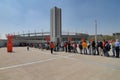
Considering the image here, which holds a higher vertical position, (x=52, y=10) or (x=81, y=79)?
(x=52, y=10)

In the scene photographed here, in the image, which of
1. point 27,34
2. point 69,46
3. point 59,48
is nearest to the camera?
point 69,46

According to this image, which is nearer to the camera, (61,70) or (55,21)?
(61,70)

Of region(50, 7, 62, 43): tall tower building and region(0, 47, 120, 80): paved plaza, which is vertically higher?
region(50, 7, 62, 43): tall tower building

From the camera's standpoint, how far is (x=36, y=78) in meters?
6.96

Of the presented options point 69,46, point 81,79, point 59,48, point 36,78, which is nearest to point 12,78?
point 36,78

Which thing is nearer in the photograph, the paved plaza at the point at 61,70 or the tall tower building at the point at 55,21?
the paved plaza at the point at 61,70

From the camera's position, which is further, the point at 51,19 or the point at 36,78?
the point at 51,19

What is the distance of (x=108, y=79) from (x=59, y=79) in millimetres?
2145

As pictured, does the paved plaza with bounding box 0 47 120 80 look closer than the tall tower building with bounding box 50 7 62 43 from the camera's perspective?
Yes

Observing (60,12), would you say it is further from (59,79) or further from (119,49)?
(59,79)

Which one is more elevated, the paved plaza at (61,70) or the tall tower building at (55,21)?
the tall tower building at (55,21)

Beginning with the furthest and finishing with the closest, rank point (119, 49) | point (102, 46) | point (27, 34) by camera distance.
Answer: point (27, 34) → point (102, 46) → point (119, 49)

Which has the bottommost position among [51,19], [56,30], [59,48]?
Result: [59,48]

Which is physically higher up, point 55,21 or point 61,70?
point 55,21
